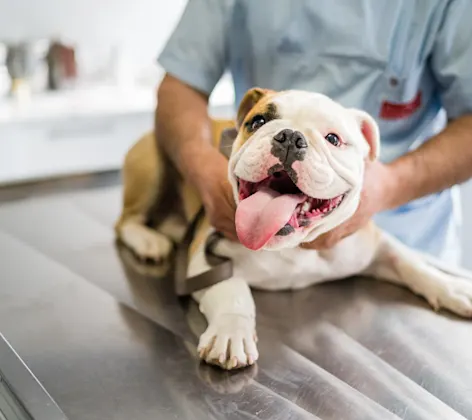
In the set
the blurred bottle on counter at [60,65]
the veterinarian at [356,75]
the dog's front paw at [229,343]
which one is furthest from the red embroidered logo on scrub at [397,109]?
the blurred bottle on counter at [60,65]

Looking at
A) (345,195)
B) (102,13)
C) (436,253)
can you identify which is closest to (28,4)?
(102,13)

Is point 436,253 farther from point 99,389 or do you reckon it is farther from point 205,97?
point 99,389

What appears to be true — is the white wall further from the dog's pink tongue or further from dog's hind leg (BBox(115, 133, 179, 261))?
the dog's pink tongue

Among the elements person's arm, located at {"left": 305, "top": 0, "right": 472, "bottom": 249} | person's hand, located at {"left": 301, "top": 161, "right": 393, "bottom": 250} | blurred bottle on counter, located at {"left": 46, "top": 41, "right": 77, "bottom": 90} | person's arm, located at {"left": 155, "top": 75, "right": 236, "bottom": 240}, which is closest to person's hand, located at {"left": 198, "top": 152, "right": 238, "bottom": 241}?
person's arm, located at {"left": 155, "top": 75, "right": 236, "bottom": 240}

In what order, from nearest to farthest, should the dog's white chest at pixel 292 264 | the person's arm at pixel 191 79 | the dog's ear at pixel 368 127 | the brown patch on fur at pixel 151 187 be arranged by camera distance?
the dog's ear at pixel 368 127 < the dog's white chest at pixel 292 264 < the person's arm at pixel 191 79 < the brown patch on fur at pixel 151 187

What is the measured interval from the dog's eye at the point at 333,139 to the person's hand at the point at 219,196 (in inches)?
6.5

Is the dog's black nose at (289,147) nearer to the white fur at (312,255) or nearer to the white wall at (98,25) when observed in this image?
the white fur at (312,255)

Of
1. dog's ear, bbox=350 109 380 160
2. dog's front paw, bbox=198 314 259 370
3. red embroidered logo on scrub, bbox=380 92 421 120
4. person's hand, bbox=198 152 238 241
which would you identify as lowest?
dog's front paw, bbox=198 314 259 370

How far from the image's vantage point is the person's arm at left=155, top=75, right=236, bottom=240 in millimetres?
951

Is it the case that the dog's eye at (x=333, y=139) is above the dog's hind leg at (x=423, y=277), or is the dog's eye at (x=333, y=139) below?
above

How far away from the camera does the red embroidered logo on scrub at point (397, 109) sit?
1.11 meters

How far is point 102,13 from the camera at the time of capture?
2.87 m

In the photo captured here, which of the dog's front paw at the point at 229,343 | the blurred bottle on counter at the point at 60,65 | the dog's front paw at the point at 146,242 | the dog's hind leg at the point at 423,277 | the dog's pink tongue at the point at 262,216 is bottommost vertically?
the blurred bottle on counter at the point at 60,65

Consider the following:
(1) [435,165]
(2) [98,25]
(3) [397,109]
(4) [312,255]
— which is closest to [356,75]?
(3) [397,109]
